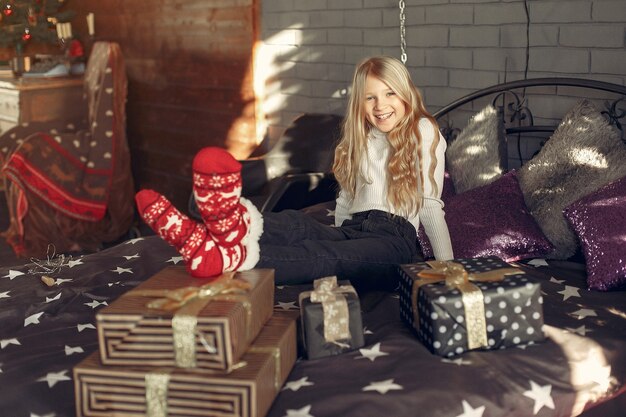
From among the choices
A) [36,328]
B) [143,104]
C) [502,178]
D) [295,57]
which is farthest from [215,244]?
[143,104]

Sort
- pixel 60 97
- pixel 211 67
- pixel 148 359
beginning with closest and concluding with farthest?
pixel 148 359
pixel 211 67
pixel 60 97

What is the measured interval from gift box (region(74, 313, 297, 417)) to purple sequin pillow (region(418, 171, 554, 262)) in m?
1.13

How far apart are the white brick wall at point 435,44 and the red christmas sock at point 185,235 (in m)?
1.63

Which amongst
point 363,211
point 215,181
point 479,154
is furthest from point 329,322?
point 479,154

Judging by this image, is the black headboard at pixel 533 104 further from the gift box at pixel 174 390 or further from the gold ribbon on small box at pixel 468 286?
the gift box at pixel 174 390

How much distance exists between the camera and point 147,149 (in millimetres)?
5176

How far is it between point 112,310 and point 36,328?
54 cm

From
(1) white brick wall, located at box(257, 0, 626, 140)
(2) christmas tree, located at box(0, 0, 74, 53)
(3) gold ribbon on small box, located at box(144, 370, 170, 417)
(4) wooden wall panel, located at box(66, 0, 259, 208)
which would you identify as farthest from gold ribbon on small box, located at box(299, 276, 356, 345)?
(2) christmas tree, located at box(0, 0, 74, 53)

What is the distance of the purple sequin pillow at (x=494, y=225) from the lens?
7.94 ft

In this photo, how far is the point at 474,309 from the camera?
175 centimetres

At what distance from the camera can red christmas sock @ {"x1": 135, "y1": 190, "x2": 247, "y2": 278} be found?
5.96 feet

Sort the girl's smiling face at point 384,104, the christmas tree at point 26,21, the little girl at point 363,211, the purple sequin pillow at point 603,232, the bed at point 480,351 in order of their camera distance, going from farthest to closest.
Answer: the christmas tree at point 26,21
the girl's smiling face at point 384,104
the purple sequin pillow at point 603,232
the little girl at point 363,211
the bed at point 480,351

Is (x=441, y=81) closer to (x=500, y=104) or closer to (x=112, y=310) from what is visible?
(x=500, y=104)

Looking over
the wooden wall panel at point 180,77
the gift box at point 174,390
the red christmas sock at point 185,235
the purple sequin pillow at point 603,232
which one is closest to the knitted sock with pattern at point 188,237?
the red christmas sock at point 185,235
